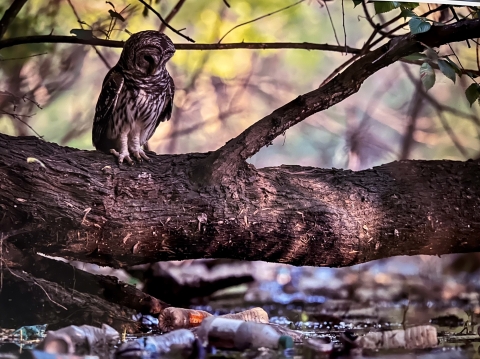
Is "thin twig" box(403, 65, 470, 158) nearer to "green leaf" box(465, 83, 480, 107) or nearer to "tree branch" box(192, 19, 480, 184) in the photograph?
"green leaf" box(465, 83, 480, 107)

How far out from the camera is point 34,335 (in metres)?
1.38

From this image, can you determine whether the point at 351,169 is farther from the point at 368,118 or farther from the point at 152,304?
the point at 152,304

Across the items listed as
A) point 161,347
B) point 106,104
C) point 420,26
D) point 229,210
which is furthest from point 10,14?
point 420,26

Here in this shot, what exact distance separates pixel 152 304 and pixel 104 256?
31 centimetres

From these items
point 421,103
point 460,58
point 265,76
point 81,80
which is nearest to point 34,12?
point 81,80

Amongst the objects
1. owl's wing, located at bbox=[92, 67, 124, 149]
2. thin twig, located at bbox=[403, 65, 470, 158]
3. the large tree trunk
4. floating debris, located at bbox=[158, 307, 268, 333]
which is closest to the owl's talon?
the large tree trunk

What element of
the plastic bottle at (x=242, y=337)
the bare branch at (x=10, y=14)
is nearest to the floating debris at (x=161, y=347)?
the plastic bottle at (x=242, y=337)

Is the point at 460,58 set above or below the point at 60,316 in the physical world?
above

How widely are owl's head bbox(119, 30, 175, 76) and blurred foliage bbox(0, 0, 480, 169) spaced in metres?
0.14

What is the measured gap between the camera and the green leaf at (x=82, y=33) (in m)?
1.59

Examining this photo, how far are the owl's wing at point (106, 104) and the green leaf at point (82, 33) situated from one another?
0.13m

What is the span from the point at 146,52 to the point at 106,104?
0.71ft

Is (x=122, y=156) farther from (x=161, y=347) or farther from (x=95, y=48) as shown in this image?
(x=161, y=347)

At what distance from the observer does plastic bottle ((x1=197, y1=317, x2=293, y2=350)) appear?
1.25 metres
